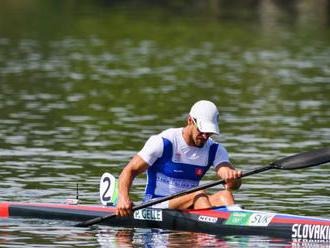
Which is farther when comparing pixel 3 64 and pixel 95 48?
pixel 95 48

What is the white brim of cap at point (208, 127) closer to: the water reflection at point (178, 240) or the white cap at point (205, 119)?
the white cap at point (205, 119)

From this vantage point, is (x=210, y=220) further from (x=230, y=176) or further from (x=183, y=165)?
(x=183, y=165)

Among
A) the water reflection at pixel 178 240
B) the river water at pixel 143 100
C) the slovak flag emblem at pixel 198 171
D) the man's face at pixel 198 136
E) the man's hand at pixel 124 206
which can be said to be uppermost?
the man's face at pixel 198 136

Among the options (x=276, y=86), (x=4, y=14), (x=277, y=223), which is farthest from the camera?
(x=4, y=14)

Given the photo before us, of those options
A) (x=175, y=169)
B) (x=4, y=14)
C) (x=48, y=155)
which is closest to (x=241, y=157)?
(x=48, y=155)

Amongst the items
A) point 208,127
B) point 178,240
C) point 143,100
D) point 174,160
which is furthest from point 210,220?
point 143,100

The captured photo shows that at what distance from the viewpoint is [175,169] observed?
2044 cm

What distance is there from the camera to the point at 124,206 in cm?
1989

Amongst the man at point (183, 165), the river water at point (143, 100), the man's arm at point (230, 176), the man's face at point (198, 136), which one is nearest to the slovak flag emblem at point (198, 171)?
the man at point (183, 165)

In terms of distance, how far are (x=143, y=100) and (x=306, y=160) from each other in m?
21.4

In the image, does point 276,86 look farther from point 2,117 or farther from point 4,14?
point 4,14

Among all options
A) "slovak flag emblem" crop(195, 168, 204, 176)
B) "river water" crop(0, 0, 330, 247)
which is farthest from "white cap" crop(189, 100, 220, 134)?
"river water" crop(0, 0, 330, 247)

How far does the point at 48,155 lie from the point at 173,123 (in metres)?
6.92

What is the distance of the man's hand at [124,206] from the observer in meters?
19.9
